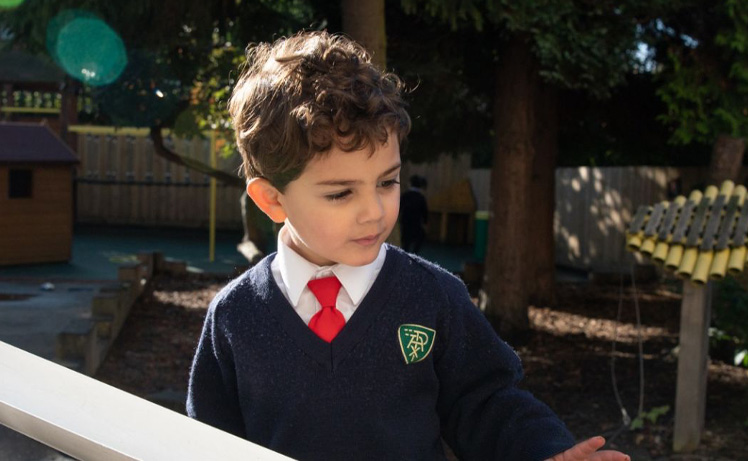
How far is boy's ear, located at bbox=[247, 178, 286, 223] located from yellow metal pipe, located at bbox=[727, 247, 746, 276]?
376cm

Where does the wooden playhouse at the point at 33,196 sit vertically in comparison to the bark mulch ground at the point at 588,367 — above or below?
above

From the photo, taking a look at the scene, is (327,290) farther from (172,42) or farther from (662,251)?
(172,42)

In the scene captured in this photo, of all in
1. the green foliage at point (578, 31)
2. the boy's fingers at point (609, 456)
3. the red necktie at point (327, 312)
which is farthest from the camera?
the green foliage at point (578, 31)

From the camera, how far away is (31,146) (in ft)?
47.8

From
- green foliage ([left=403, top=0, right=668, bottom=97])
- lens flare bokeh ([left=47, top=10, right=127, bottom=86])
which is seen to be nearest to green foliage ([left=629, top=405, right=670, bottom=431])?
green foliage ([left=403, top=0, right=668, bottom=97])

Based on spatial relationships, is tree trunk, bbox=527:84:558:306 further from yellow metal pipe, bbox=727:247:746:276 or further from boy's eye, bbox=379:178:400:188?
boy's eye, bbox=379:178:400:188

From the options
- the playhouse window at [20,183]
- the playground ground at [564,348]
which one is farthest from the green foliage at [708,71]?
the playhouse window at [20,183]

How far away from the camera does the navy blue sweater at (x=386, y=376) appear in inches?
68.0

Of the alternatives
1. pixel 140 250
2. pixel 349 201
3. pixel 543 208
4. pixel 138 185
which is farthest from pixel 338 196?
pixel 138 185

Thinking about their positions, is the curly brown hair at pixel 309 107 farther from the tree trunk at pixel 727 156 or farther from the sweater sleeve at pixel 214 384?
the tree trunk at pixel 727 156

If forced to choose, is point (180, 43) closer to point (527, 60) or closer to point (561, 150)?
point (527, 60)

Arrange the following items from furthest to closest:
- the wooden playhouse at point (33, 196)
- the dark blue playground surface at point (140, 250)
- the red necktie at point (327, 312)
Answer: the wooden playhouse at point (33, 196) → the dark blue playground surface at point (140, 250) → the red necktie at point (327, 312)

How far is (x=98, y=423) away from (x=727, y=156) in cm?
698

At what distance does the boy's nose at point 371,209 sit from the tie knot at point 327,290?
17cm
